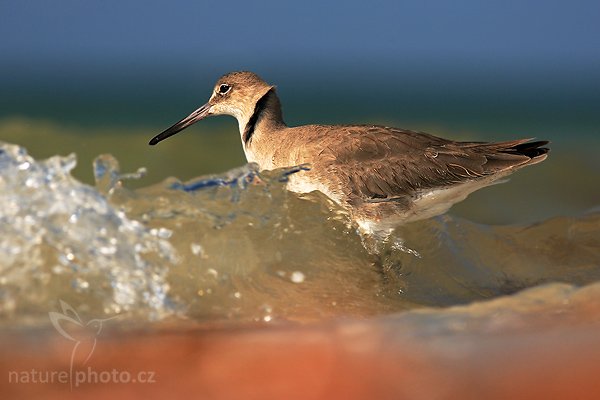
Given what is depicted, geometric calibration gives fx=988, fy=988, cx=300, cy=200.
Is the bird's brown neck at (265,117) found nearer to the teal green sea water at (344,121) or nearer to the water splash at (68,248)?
the water splash at (68,248)

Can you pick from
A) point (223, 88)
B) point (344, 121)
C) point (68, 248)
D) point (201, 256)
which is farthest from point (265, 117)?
point (344, 121)

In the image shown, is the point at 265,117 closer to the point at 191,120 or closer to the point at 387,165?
the point at 191,120

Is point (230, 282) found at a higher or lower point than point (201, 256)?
lower

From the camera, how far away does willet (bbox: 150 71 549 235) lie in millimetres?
5617

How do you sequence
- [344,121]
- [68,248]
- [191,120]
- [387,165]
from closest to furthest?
[68,248], [387,165], [191,120], [344,121]

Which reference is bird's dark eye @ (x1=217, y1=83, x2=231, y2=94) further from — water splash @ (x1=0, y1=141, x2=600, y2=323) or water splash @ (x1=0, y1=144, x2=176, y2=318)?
water splash @ (x1=0, y1=144, x2=176, y2=318)

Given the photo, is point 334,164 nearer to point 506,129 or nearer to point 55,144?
point 55,144

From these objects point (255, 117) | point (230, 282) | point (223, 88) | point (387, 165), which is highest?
point (223, 88)

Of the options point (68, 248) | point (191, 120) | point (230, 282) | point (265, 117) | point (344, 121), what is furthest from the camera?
point (344, 121)

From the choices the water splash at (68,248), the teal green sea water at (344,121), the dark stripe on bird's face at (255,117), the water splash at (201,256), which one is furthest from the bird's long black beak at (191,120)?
the teal green sea water at (344,121)

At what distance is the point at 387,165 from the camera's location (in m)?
5.76

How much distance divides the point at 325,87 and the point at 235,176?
3437 centimetres

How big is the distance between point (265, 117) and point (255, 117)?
0.08 metres

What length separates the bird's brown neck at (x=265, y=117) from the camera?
6395 millimetres
